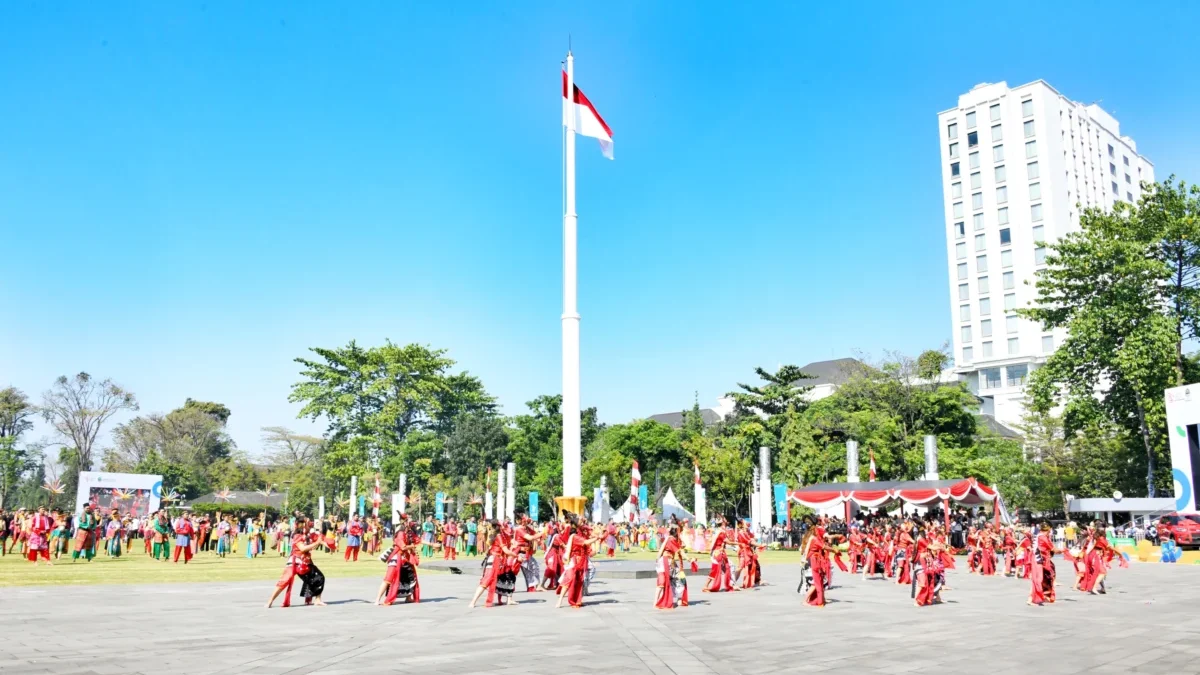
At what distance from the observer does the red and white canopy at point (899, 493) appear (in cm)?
3347

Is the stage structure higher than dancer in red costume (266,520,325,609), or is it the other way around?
the stage structure

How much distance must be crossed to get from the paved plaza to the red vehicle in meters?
18.7

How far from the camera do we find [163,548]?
2928cm

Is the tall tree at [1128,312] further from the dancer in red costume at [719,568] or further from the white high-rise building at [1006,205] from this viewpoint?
the white high-rise building at [1006,205]

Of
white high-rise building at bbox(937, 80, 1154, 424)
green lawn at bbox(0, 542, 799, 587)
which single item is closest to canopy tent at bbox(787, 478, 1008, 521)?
green lawn at bbox(0, 542, 799, 587)

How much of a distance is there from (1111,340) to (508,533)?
34254 mm

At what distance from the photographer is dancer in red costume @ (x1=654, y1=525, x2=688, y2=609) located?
583 inches

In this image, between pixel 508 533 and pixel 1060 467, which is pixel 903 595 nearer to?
pixel 508 533

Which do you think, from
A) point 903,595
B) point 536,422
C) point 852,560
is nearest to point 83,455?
point 536,422

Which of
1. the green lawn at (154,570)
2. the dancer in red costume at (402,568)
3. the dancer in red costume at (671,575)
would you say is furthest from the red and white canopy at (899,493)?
the dancer in red costume at (402,568)

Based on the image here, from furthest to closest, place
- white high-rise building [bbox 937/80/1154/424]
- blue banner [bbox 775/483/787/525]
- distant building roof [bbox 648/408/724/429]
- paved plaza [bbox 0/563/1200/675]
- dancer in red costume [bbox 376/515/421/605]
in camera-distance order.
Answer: distant building roof [bbox 648/408/724/429]
white high-rise building [bbox 937/80/1154/424]
blue banner [bbox 775/483/787/525]
dancer in red costume [bbox 376/515/421/605]
paved plaza [bbox 0/563/1200/675]

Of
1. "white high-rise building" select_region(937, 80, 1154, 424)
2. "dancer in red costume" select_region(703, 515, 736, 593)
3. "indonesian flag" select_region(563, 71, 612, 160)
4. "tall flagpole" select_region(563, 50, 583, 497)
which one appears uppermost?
"white high-rise building" select_region(937, 80, 1154, 424)

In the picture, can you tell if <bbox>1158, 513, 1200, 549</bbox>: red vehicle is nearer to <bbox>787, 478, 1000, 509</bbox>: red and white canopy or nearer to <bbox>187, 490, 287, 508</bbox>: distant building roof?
<bbox>787, 478, 1000, 509</bbox>: red and white canopy

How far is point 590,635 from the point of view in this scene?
1127 cm
